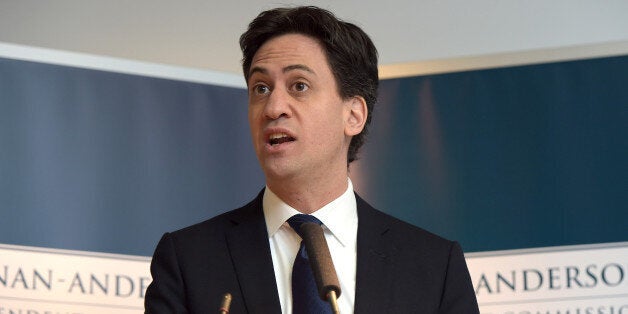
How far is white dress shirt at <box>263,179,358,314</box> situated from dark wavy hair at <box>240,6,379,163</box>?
30 centimetres

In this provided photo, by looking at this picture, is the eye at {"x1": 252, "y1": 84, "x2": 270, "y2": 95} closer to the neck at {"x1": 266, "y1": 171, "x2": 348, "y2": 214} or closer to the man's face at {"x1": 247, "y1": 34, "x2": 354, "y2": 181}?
the man's face at {"x1": 247, "y1": 34, "x2": 354, "y2": 181}

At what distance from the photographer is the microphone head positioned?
2139 mm

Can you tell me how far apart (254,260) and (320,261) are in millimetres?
471

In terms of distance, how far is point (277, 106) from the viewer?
8.81ft

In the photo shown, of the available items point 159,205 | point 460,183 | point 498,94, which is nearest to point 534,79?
point 498,94

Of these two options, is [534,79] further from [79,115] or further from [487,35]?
[79,115]

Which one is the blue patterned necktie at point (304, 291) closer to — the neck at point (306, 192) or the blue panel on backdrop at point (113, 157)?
the neck at point (306, 192)

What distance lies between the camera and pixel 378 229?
9.09 ft

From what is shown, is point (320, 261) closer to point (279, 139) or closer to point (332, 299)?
point (332, 299)

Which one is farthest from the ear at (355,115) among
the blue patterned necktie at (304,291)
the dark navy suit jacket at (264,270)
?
the blue patterned necktie at (304,291)

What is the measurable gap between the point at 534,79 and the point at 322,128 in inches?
59.4

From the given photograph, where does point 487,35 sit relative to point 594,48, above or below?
above

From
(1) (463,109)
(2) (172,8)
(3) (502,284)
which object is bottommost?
(3) (502,284)

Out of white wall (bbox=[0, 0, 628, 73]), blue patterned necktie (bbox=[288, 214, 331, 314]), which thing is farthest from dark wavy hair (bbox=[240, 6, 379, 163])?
white wall (bbox=[0, 0, 628, 73])
